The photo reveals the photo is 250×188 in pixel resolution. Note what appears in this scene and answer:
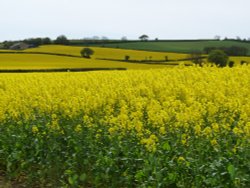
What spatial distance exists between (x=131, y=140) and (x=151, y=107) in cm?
114

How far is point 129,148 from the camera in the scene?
264 inches

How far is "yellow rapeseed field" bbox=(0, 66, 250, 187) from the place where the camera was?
5.90 meters

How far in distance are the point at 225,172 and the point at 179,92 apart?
4909 mm

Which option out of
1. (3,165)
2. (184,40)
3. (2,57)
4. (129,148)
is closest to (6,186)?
(3,165)

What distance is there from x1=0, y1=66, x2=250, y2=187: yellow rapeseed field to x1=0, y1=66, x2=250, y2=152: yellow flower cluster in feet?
0.06

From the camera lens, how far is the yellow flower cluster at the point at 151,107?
22.3ft

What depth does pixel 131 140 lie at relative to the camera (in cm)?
683

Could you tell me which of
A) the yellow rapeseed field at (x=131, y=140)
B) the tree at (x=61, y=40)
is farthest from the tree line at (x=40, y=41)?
the yellow rapeseed field at (x=131, y=140)

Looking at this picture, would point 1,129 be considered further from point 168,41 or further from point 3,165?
point 168,41

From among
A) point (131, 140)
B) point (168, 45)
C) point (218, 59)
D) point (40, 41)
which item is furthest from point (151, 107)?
point (168, 45)

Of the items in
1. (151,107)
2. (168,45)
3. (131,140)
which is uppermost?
(151,107)

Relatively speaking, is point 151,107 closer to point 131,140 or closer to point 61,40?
point 131,140

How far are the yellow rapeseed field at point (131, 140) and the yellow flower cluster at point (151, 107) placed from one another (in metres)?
0.02

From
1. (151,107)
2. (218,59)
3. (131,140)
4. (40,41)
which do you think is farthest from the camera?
(40,41)
